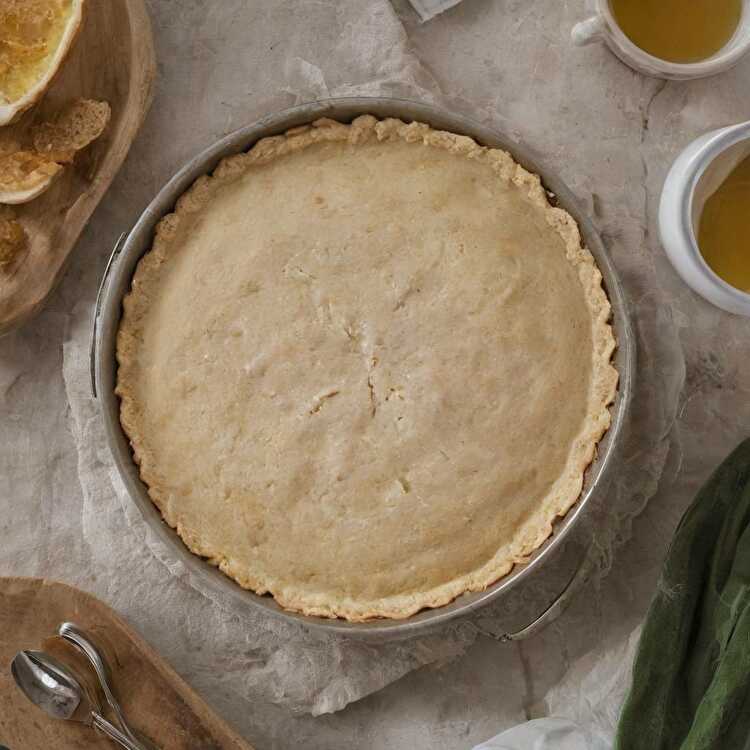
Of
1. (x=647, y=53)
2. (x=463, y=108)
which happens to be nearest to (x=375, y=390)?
(x=463, y=108)

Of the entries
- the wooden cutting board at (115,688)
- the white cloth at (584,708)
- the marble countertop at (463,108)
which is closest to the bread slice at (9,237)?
the marble countertop at (463,108)

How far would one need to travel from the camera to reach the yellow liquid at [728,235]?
1858 mm

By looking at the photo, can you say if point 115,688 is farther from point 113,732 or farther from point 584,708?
point 584,708

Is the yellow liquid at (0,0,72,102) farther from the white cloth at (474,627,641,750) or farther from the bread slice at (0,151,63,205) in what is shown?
the white cloth at (474,627,641,750)

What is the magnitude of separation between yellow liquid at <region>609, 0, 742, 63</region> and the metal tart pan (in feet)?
1.34

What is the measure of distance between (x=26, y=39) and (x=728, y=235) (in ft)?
4.29

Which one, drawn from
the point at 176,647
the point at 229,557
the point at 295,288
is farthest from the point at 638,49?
the point at 176,647

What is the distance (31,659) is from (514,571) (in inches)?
33.4

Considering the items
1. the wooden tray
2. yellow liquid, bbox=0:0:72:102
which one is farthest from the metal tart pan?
yellow liquid, bbox=0:0:72:102

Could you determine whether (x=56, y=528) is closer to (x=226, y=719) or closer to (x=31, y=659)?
(x=31, y=659)

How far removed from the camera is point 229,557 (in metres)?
1.75

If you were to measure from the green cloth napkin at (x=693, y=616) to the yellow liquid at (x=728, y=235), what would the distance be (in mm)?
320

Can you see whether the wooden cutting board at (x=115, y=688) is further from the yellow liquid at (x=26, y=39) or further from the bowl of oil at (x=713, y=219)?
the bowl of oil at (x=713, y=219)

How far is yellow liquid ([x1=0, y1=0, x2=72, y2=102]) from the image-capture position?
183 cm
